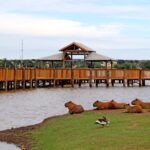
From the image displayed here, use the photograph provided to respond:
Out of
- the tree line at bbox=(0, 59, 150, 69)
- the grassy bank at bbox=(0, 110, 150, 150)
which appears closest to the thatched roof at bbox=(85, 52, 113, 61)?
the tree line at bbox=(0, 59, 150, 69)

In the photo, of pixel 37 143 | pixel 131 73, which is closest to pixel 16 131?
pixel 37 143

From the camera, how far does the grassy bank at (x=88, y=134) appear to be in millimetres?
19797

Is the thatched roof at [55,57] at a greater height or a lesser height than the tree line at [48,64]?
greater

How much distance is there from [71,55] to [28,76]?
1313 centimetres

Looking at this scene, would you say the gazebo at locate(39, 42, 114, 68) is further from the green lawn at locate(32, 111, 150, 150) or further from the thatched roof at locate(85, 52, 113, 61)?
the green lawn at locate(32, 111, 150, 150)

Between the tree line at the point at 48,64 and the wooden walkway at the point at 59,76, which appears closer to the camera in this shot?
the wooden walkway at the point at 59,76

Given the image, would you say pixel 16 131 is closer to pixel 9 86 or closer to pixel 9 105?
pixel 9 105

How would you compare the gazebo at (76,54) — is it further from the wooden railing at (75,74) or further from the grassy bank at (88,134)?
the grassy bank at (88,134)

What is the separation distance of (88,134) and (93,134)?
352mm

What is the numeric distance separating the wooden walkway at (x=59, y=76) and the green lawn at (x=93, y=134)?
4239 cm

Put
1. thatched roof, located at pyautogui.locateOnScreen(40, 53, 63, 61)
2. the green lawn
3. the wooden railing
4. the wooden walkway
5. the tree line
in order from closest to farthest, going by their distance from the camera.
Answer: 1. the green lawn
2. the wooden walkway
3. the wooden railing
4. thatched roof, located at pyautogui.locateOnScreen(40, 53, 63, 61)
5. the tree line

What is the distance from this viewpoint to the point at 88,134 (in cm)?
2253

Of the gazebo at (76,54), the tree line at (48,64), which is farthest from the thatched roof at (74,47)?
the tree line at (48,64)

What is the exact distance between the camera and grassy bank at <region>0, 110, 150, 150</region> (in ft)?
65.0
